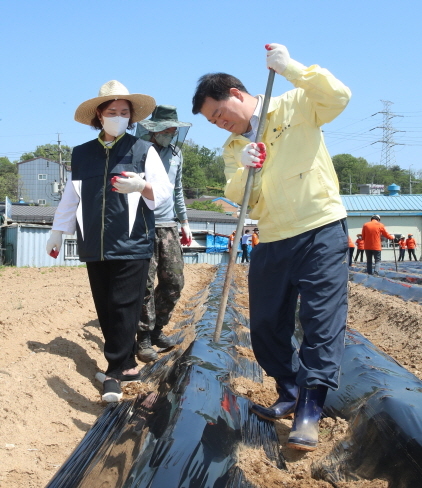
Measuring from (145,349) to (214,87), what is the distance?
2.33 meters

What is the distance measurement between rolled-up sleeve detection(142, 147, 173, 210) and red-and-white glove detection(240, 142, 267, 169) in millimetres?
894

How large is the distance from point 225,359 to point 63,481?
1664 millimetres

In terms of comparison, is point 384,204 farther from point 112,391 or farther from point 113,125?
point 112,391

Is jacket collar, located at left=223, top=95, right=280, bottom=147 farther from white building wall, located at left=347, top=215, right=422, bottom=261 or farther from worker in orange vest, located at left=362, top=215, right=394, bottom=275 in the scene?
white building wall, located at left=347, top=215, right=422, bottom=261

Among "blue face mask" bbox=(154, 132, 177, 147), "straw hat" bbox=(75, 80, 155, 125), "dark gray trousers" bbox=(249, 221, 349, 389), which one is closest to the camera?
"dark gray trousers" bbox=(249, 221, 349, 389)

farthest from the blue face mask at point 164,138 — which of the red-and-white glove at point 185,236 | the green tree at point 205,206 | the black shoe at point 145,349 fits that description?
the green tree at point 205,206

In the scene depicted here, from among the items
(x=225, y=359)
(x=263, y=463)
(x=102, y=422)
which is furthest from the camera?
(x=225, y=359)

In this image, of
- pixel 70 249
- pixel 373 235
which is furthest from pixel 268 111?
pixel 70 249

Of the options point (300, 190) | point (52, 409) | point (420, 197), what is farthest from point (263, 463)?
point (420, 197)

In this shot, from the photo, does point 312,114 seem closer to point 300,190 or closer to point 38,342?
point 300,190

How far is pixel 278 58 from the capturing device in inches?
106

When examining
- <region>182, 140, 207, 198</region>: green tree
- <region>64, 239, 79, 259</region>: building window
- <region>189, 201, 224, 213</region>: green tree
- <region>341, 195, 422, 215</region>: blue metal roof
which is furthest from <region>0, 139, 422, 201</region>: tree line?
<region>64, 239, 79, 259</region>: building window

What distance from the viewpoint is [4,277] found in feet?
49.1

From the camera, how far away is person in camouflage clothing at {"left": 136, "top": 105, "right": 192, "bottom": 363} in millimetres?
4453
